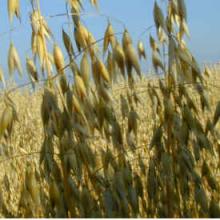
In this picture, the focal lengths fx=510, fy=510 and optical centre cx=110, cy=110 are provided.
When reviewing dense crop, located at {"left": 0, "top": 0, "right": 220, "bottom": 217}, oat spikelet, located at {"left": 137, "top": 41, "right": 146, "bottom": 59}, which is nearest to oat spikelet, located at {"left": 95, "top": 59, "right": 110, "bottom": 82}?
dense crop, located at {"left": 0, "top": 0, "right": 220, "bottom": 217}

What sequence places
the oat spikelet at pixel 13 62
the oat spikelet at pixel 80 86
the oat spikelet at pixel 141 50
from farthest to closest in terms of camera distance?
the oat spikelet at pixel 141 50 → the oat spikelet at pixel 13 62 → the oat spikelet at pixel 80 86

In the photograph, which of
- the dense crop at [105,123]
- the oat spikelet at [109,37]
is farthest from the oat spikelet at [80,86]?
the oat spikelet at [109,37]

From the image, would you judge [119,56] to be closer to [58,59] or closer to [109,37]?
[109,37]

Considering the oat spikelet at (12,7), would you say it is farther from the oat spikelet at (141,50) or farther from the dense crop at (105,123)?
the oat spikelet at (141,50)

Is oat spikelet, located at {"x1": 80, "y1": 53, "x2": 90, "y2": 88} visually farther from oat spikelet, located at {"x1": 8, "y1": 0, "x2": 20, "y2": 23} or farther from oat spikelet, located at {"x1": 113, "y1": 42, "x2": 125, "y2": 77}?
oat spikelet, located at {"x1": 8, "y1": 0, "x2": 20, "y2": 23}

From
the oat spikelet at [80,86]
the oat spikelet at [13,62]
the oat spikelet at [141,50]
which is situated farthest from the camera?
the oat spikelet at [141,50]

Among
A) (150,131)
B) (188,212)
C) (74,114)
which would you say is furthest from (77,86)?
(150,131)

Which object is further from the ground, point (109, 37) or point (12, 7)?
point (12, 7)

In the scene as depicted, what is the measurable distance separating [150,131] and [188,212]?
7.42ft

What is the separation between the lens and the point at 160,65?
65.4 inches

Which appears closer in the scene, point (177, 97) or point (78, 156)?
point (78, 156)

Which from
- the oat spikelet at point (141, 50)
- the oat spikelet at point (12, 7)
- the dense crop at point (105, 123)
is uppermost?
the oat spikelet at point (12, 7)

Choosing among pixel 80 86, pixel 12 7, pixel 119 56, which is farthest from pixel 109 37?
pixel 12 7

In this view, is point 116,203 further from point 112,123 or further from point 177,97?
point 177,97
